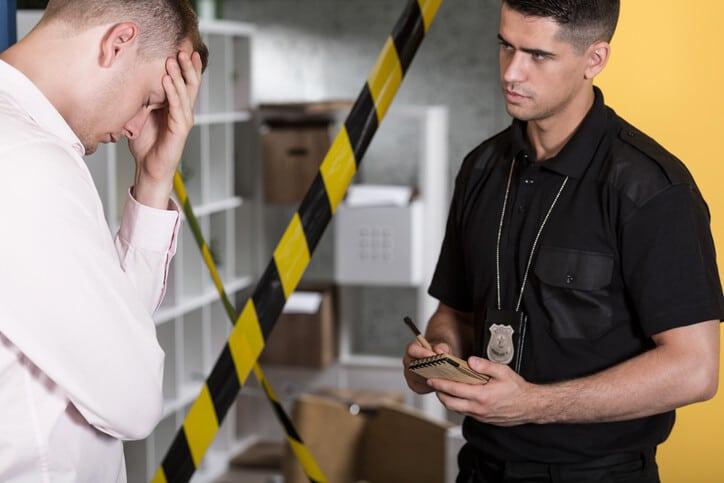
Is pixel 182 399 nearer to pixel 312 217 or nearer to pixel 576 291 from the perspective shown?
pixel 312 217

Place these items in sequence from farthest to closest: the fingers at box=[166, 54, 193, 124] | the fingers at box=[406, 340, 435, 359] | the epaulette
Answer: the fingers at box=[406, 340, 435, 359] → the epaulette → the fingers at box=[166, 54, 193, 124]

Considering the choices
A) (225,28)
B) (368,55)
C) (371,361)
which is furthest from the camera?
(368,55)

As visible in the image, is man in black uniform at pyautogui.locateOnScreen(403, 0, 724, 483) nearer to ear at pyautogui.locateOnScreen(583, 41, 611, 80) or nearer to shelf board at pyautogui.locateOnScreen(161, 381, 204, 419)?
ear at pyautogui.locateOnScreen(583, 41, 611, 80)

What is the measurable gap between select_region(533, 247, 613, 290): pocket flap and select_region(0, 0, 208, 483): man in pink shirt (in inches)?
29.0

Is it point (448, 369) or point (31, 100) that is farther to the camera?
point (448, 369)

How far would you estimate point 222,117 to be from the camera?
5820 mm

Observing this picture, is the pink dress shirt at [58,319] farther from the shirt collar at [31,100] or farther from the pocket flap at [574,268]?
the pocket flap at [574,268]

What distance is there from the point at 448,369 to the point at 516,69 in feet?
1.92

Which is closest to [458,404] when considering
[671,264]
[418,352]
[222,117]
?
[418,352]

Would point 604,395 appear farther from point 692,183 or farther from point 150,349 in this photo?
point 150,349

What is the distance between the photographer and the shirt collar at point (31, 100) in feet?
4.18

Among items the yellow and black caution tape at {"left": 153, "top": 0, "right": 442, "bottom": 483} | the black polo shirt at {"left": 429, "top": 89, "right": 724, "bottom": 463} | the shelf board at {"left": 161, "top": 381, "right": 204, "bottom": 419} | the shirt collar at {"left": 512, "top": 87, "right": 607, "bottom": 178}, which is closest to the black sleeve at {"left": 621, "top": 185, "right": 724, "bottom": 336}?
the black polo shirt at {"left": 429, "top": 89, "right": 724, "bottom": 463}

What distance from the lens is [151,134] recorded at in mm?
1655

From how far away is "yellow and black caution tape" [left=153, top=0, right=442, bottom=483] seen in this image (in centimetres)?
210
